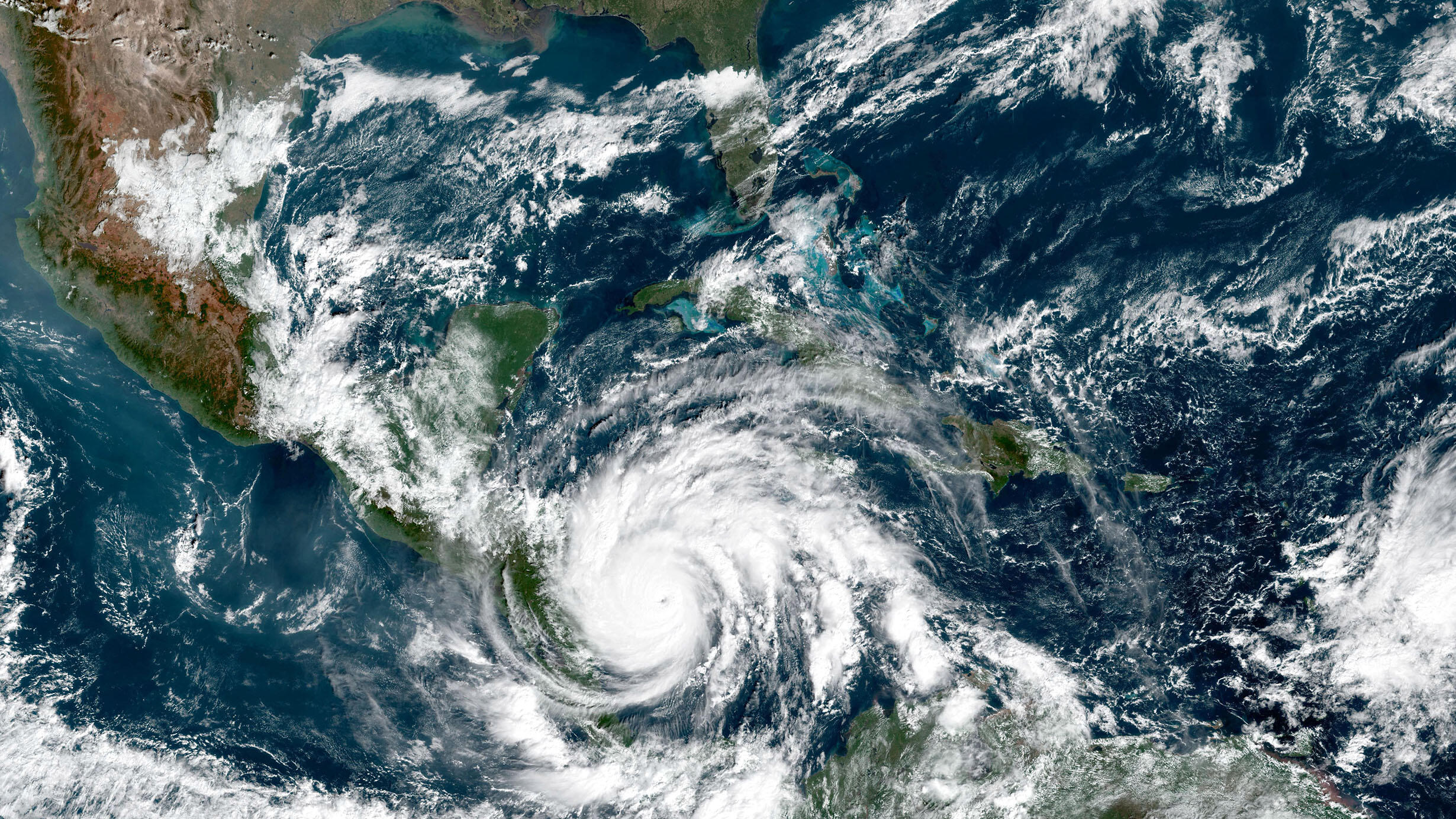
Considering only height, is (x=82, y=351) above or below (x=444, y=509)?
above

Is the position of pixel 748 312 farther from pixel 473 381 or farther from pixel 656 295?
pixel 473 381

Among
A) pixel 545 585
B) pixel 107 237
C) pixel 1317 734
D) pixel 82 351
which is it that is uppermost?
pixel 107 237

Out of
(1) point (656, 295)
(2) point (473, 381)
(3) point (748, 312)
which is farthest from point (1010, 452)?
(2) point (473, 381)

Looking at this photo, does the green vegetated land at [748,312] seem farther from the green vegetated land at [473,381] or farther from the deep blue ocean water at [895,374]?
the green vegetated land at [473,381]

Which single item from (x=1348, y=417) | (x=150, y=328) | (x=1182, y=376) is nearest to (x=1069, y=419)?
(x=1182, y=376)

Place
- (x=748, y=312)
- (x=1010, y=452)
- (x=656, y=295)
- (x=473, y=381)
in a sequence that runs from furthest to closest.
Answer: (x=473, y=381) < (x=656, y=295) < (x=748, y=312) < (x=1010, y=452)

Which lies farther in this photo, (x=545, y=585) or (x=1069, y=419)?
(x=545, y=585)

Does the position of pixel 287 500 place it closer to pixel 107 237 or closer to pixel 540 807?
pixel 107 237

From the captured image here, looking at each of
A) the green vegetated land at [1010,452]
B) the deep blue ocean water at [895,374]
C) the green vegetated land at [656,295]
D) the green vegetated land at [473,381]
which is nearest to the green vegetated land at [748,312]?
the green vegetated land at [656,295]

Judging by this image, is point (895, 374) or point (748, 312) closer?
point (895, 374)
